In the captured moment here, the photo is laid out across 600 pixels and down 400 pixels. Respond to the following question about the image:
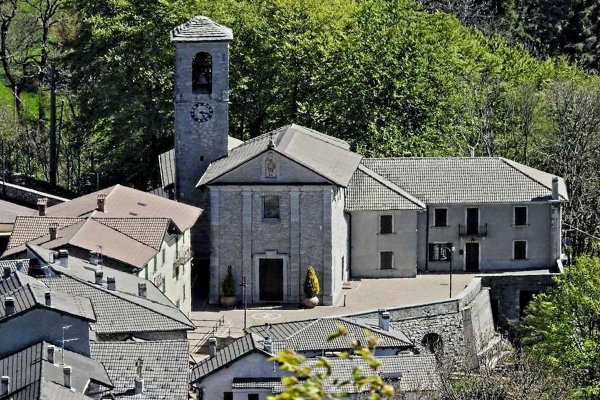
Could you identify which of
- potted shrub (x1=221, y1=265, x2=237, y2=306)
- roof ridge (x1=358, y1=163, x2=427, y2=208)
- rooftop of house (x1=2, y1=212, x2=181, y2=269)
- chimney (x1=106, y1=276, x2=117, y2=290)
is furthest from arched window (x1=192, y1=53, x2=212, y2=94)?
chimney (x1=106, y1=276, x2=117, y2=290)

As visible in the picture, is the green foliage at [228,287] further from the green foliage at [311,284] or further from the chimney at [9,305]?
the chimney at [9,305]

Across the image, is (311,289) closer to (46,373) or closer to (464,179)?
(464,179)

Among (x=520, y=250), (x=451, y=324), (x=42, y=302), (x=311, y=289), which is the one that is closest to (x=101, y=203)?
(x=311, y=289)

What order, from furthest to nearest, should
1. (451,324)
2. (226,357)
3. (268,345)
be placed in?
(451,324) < (268,345) < (226,357)

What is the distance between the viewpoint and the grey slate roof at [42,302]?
4819cm

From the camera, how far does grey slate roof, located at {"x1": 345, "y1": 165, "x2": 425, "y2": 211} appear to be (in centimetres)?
7138

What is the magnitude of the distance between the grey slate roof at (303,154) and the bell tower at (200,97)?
0.93 metres

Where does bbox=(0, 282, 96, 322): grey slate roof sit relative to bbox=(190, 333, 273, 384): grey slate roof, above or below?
above

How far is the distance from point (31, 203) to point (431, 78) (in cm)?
2002

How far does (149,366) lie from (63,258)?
26.8 feet

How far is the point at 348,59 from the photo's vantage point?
82938mm

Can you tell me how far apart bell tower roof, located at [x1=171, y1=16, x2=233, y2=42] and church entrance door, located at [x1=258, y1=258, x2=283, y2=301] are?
914cm

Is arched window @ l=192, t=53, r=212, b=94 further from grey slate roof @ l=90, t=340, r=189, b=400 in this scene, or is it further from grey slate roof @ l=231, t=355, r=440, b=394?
grey slate roof @ l=90, t=340, r=189, b=400

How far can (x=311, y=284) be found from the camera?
6694 cm
